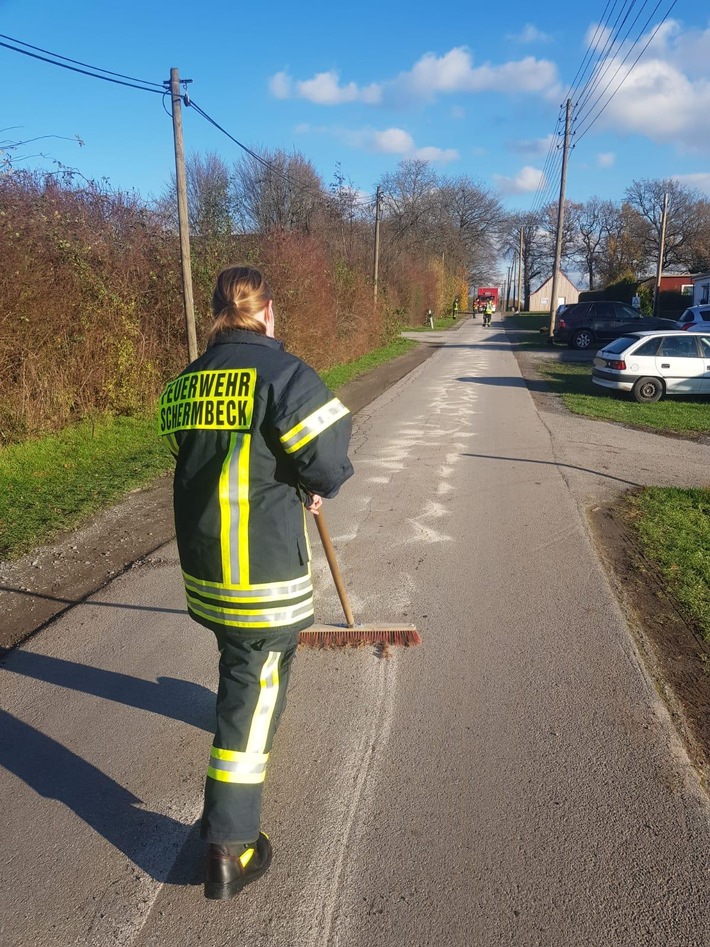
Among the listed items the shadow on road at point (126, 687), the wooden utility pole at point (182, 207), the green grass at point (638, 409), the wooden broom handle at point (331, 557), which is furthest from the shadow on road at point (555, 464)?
the shadow on road at point (126, 687)

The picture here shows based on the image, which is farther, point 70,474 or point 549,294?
A: point 549,294

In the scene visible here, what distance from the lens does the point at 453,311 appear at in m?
64.9

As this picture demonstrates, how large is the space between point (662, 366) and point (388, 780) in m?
13.9

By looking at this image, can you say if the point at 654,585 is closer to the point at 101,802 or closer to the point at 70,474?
the point at 101,802

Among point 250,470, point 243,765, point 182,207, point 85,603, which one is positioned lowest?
point 85,603

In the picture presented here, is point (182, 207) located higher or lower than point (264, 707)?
higher

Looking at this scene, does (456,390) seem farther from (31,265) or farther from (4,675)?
(4,675)

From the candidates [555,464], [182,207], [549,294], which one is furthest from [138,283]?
[549,294]

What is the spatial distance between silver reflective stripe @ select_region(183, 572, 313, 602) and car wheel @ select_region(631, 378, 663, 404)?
14.0 m

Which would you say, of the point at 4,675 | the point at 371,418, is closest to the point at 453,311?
the point at 371,418

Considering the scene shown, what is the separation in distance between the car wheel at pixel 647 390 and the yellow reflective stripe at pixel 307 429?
13976 mm

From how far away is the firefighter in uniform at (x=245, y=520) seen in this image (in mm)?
2301

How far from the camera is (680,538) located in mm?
6035

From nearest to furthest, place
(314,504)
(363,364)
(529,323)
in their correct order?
(314,504) < (363,364) < (529,323)
